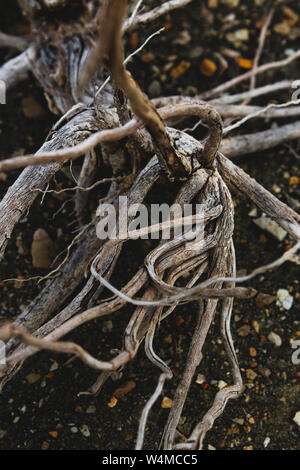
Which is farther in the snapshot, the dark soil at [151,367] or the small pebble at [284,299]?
the small pebble at [284,299]

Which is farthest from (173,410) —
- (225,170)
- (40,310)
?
(225,170)

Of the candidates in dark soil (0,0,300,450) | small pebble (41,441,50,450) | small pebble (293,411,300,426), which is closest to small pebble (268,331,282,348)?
dark soil (0,0,300,450)

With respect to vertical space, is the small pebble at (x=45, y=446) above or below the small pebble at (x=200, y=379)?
above

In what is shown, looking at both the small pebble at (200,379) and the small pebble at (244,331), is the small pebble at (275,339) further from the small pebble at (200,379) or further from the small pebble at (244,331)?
the small pebble at (200,379)

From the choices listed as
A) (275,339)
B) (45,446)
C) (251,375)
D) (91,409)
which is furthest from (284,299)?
(45,446)

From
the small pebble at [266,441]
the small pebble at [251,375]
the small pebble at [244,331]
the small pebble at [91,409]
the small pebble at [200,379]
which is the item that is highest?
the small pebble at [91,409]

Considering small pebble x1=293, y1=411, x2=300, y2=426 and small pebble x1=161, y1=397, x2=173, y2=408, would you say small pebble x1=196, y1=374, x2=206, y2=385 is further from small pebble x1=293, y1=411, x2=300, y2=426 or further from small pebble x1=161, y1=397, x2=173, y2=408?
small pebble x1=293, y1=411, x2=300, y2=426

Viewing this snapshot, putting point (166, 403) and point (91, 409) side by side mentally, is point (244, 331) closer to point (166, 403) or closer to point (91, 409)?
point (166, 403)

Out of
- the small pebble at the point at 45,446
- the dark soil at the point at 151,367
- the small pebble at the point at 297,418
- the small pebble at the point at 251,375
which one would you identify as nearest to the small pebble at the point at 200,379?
the dark soil at the point at 151,367
